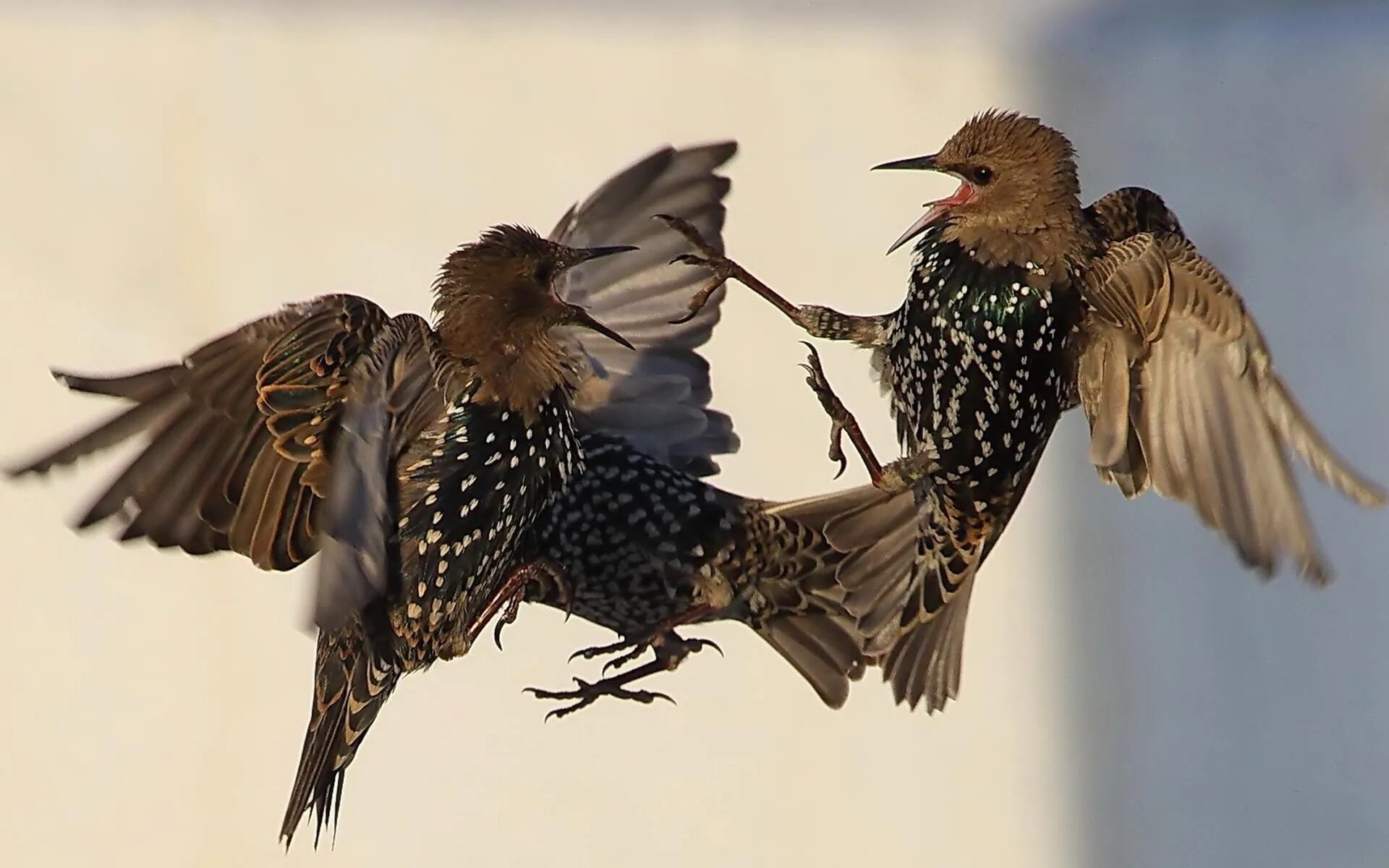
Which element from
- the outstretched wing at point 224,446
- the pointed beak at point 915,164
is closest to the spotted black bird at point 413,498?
the outstretched wing at point 224,446

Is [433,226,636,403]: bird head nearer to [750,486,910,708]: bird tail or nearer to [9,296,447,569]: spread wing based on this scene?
[9,296,447,569]: spread wing

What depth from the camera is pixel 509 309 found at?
3.44 feet

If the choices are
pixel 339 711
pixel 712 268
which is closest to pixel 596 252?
pixel 712 268

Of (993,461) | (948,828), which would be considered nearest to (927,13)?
(948,828)

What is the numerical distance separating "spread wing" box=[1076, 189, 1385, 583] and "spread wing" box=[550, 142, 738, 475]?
32 cm

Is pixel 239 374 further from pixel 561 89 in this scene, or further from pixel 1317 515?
pixel 1317 515

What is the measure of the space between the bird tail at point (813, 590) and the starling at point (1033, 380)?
0.01 m

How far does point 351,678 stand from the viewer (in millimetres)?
1017

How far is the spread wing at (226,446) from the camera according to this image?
1.02 m

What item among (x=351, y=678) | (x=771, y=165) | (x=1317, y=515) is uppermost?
(x=771, y=165)

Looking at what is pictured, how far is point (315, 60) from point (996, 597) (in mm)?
1109

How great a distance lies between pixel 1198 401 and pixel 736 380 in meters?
1.13

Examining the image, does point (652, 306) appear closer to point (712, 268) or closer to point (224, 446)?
point (712, 268)

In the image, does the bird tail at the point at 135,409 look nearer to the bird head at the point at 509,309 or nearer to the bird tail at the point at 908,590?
the bird head at the point at 509,309
